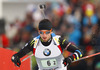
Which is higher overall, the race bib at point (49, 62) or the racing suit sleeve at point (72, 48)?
the racing suit sleeve at point (72, 48)

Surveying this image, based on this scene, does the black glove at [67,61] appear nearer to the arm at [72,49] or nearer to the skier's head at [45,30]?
the arm at [72,49]

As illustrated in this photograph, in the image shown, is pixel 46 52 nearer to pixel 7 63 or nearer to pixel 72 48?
pixel 72 48

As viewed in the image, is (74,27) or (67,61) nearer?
(67,61)

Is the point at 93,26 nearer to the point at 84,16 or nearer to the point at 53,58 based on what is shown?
the point at 84,16

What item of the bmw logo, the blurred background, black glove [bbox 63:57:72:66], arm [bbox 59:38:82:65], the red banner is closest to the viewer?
black glove [bbox 63:57:72:66]

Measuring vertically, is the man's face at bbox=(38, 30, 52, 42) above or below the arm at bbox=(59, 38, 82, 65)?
above

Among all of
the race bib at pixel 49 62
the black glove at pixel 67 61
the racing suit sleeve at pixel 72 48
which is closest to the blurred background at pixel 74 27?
the race bib at pixel 49 62


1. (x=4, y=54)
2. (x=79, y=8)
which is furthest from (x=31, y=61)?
(x=79, y=8)

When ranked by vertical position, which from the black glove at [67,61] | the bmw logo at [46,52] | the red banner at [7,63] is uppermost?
the bmw logo at [46,52]

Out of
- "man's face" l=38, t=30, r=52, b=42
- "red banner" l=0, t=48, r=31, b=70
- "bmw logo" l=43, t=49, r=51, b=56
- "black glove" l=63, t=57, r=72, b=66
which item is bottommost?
"red banner" l=0, t=48, r=31, b=70

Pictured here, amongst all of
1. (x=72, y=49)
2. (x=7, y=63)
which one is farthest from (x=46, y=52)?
(x=7, y=63)

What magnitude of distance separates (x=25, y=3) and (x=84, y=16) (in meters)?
5.21

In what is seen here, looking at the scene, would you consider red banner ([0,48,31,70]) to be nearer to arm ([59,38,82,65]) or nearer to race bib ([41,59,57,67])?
race bib ([41,59,57,67])

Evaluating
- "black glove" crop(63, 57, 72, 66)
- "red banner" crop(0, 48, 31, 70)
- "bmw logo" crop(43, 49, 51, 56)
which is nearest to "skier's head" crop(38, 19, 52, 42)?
"bmw logo" crop(43, 49, 51, 56)
